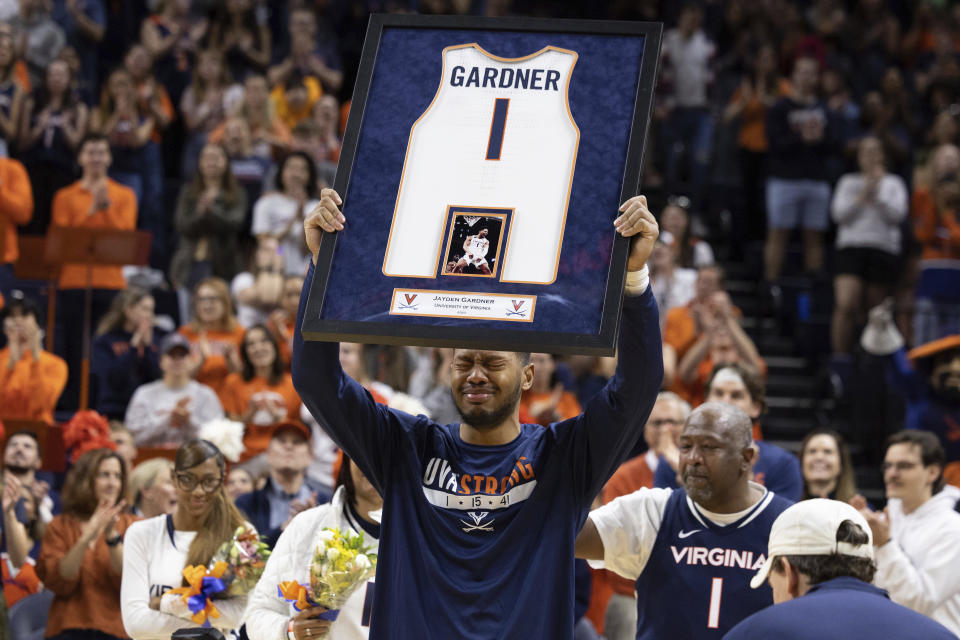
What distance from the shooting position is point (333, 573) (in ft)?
15.1

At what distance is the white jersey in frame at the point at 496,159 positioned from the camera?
12.2ft

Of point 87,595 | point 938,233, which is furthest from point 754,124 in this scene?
point 87,595

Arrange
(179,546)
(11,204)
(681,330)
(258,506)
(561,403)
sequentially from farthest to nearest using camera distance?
1. (681,330)
2. (11,204)
3. (561,403)
4. (258,506)
5. (179,546)

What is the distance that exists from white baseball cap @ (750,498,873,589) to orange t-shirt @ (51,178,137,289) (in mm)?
7680

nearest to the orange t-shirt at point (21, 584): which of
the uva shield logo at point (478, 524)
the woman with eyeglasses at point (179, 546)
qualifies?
the woman with eyeglasses at point (179, 546)

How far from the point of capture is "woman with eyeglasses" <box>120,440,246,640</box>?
5.63 meters

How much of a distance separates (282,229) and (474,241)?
716 centimetres

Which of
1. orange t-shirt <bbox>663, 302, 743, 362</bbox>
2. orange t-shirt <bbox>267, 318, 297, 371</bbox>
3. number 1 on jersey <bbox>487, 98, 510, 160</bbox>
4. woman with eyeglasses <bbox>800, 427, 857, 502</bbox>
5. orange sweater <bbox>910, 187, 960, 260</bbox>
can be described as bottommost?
woman with eyeglasses <bbox>800, 427, 857, 502</bbox>

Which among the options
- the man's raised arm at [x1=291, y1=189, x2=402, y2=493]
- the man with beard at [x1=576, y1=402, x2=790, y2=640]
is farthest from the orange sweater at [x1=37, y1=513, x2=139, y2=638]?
the man's raised arm at [x1=291, y1=189, x2=402, y2=493]

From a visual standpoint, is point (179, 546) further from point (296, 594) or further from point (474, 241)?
A: point (474, 241)

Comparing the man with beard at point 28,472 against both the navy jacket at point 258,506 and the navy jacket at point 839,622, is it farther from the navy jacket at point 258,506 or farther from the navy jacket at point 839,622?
the navy jacket at point 839,622

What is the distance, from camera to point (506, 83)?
3.97m

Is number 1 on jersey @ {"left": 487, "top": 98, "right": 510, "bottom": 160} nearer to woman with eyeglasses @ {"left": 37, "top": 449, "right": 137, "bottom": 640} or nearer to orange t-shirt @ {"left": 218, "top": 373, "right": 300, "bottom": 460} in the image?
woman with eyeglasses @ {"left": 37, "top": 449, "right": 137, "bottom": 640}

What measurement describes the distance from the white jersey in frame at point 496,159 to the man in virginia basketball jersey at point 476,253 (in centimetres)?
6
